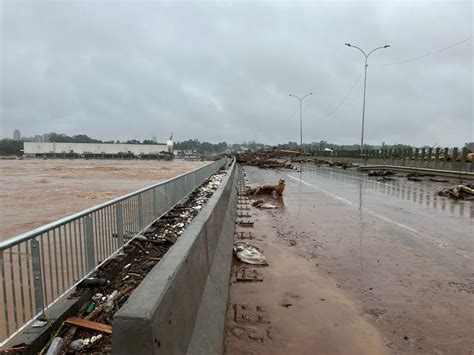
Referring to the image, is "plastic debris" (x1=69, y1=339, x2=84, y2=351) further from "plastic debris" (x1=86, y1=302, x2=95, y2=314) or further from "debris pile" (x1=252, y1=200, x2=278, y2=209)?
"debris pile" (x1=252, y1=200, x2=278, y2=209)

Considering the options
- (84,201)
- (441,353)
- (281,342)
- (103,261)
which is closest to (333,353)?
(281,342)

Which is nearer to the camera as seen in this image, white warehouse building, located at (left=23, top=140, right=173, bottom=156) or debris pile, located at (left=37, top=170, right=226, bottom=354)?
debris pile, located at (left=37, top=170, right=226, bottom=354)

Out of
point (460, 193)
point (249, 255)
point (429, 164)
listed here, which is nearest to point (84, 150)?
point (429, 164)

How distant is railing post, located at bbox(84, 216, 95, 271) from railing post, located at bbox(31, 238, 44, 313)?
1.42m

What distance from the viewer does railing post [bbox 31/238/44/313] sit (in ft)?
14.9

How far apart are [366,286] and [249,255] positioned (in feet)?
7.69

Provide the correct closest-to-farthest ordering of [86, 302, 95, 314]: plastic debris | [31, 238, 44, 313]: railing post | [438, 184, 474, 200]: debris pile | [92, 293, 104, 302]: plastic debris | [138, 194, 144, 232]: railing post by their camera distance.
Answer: [31, 238, 44, 313]: railing post
[86, 302, 95, 314]: plastic debris
[92, 293, 104, 302]: plastic debris
[138, 194, 144, 232]: railing post
[438, 184, 474, 200]: debris pile

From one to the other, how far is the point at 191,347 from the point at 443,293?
411cm

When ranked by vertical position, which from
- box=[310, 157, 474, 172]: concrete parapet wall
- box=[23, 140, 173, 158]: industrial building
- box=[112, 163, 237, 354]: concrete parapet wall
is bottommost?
box=[23, 140, 173, 158]: industrial building

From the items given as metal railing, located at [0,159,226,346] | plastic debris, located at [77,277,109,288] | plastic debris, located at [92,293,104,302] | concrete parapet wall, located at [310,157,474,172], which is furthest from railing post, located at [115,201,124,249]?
concrete parapet wall, located at [310,157,474,172]

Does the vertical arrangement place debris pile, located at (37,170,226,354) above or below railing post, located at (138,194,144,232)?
below

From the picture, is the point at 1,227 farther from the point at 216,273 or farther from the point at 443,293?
the point at 443,293

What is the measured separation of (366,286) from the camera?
5781 millimetres

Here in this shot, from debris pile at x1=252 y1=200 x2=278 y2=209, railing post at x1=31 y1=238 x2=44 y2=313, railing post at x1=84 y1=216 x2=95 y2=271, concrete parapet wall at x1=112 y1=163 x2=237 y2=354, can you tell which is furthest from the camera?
debris pile at x1=252 y1=200 x2=278 y2=209
